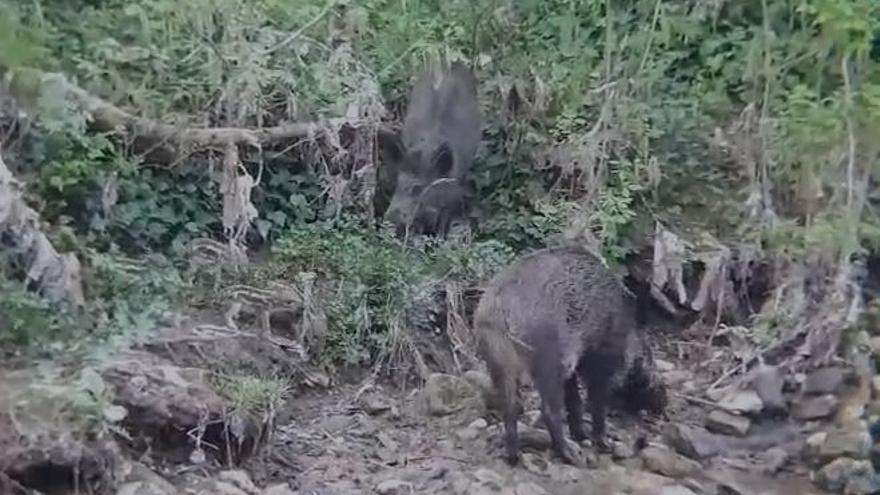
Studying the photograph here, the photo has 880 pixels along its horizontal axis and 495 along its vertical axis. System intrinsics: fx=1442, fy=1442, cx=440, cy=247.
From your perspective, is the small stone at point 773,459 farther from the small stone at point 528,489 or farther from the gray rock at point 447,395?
the gray rock at point 447,395

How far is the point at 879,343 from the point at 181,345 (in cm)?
307

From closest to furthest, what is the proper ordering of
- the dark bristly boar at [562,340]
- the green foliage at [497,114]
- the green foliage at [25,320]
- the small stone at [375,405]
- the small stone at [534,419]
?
the green foliage at [25,320]
the dark bristly boar at [562,340]
the small stone at [534,419]
the small stone at [375,405]
the green foliage at [497,114]

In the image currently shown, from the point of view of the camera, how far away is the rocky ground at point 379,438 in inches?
192

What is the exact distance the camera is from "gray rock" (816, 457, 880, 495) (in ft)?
18.2

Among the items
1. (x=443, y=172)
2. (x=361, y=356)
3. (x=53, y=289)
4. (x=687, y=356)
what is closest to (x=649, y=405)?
(x=687, y=356)

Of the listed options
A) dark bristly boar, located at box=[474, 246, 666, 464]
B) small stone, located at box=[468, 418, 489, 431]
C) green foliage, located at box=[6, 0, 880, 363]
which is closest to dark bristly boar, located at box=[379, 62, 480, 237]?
green foliage, located at box=[6, 0, 880, 363]

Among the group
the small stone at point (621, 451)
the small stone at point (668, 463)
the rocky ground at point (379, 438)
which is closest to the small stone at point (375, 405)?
the rocky ground at point (379, 438)

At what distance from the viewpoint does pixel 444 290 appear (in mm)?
6801

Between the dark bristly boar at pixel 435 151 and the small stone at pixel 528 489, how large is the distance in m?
2.18

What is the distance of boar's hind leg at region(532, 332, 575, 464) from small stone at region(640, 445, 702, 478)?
0.38 metres

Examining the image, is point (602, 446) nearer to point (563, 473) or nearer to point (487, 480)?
point (563, 473)

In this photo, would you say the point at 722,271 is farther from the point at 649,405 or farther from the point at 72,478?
the point at 72,478

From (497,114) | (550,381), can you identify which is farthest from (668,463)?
(497,114)

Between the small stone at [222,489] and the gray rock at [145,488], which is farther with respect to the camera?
the small stone at [222,489]
